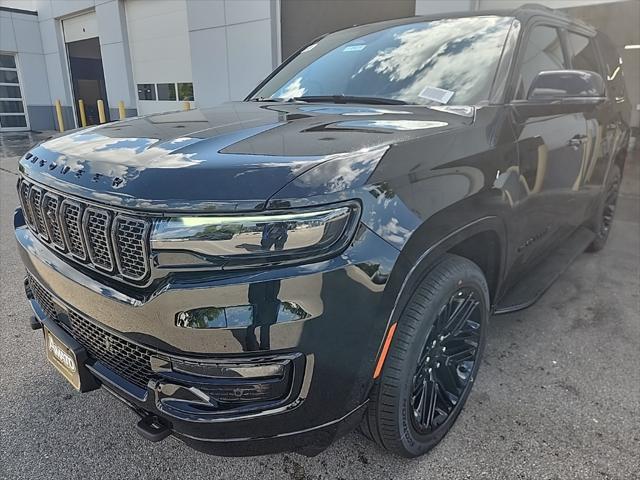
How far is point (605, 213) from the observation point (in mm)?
4723

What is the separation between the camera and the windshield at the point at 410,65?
246cm

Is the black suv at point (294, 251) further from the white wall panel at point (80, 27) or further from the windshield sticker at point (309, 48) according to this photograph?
the white wall panel at point (80, 27)

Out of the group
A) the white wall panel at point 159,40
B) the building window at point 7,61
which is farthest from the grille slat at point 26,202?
the building window at point 7,61

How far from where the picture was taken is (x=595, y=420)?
7.61ft

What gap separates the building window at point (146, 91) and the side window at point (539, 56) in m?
14.2

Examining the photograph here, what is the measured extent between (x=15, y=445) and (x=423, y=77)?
269 centimetres

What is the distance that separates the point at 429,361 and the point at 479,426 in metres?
0.55

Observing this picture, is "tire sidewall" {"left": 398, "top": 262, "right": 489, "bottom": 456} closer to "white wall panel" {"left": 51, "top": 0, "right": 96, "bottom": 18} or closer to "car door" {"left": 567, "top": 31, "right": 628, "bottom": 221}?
"car door" {"left": 567, "top": 31, "right": 628, "bottom": 221}

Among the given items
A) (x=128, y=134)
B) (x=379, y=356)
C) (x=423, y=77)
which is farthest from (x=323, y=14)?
(x=379, y=356)

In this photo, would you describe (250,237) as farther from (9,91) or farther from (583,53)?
(9,91)

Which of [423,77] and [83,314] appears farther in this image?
[423,77]

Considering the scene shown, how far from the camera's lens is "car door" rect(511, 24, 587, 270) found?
245cm

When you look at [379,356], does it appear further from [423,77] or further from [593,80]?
[593,80]

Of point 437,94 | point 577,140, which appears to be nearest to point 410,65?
point 437,94
